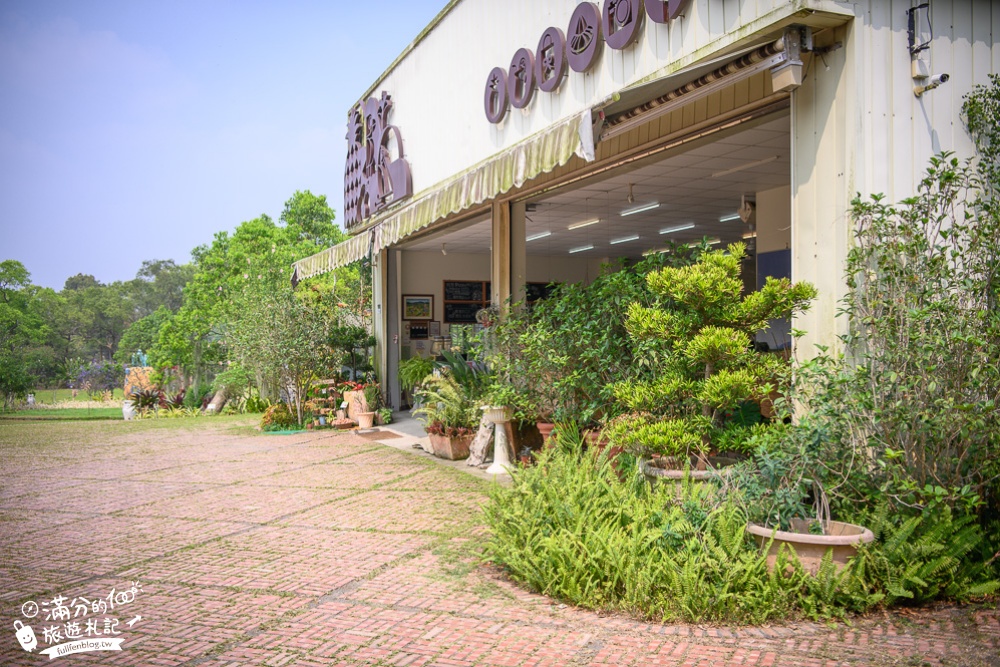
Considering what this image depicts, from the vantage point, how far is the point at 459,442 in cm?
828

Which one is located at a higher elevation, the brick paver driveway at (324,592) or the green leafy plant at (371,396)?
the green leafy plant at (371,396)

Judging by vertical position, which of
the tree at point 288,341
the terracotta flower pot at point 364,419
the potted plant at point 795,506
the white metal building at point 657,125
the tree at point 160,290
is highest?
the tree at point 160,290

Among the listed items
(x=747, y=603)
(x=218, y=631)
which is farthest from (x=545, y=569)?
(x=218, y=631)

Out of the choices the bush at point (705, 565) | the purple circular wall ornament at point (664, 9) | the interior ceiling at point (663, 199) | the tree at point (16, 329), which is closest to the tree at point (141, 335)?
the tree at point (16, 329)

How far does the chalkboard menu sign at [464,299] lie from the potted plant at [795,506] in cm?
1244

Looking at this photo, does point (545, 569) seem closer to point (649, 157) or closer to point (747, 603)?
point (747, 603)

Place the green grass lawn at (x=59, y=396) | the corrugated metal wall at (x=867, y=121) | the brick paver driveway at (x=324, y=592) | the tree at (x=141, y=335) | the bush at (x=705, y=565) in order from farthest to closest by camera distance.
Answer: the tree at (x=141, y=335), the green grass lawn at (x=59, y=396), the corrugated metal wall at (x=867, y=121), the bush at (x=705, y=565), the brick paver driveway at (x=324, y=592)

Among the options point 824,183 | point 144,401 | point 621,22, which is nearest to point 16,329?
point 144,401

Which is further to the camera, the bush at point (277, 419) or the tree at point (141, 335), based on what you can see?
the tree at point (141, 335)

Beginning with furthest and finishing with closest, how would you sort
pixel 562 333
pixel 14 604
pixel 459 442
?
1. pixel 459 442
2. pixel 562 333
3. pixel 14 604

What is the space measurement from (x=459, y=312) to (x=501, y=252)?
695 centimetres

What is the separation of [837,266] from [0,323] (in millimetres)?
23421

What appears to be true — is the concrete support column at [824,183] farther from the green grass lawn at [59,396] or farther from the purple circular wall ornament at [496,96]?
the green grass lawn at [59,396]

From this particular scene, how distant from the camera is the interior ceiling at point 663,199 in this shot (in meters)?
8.27
